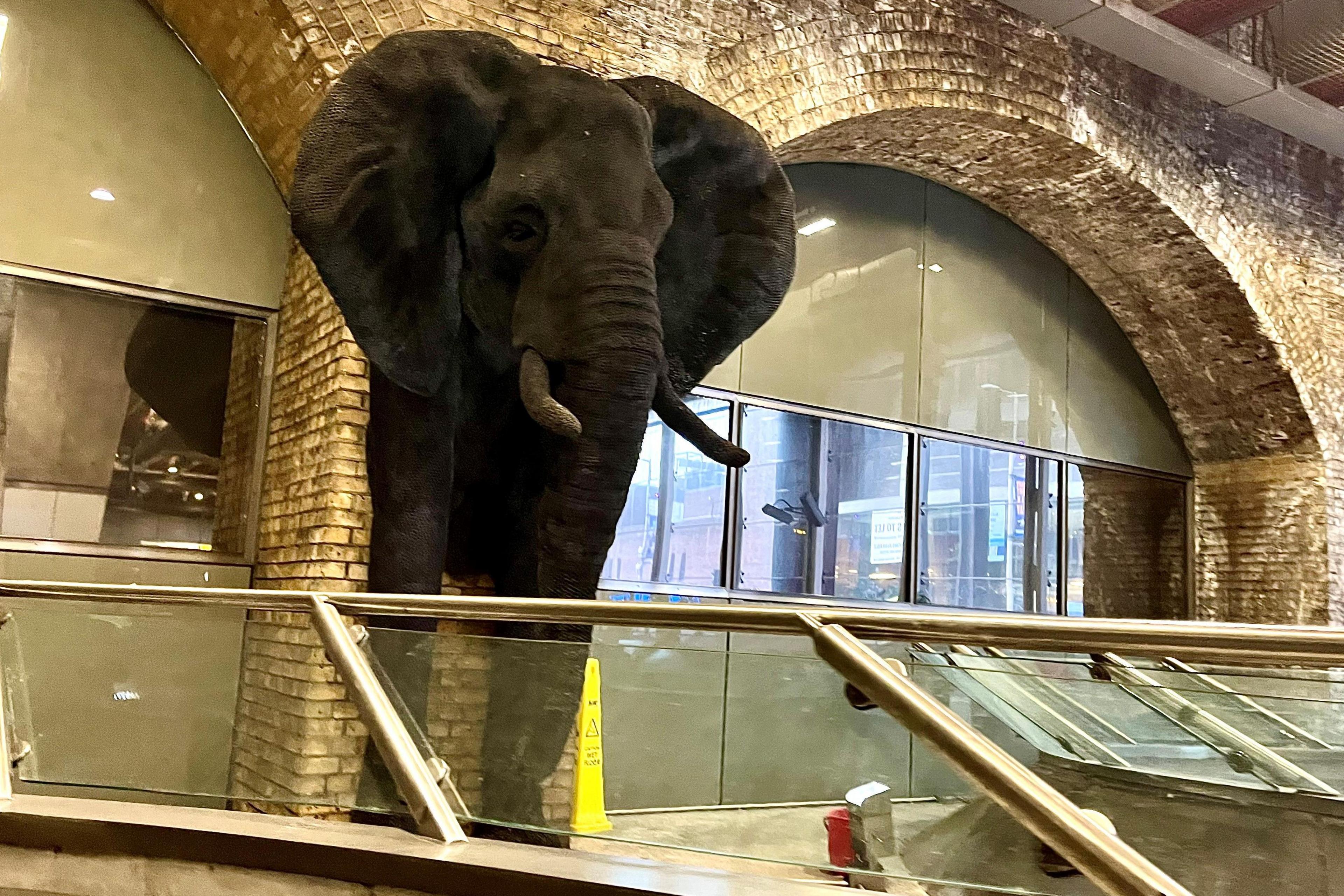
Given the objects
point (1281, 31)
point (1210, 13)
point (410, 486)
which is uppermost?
point (1281, 31)

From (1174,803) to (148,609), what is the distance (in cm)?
258

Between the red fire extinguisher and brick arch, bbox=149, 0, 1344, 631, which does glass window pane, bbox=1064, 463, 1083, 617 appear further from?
the red fire extinguisher

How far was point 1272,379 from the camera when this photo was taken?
905cm

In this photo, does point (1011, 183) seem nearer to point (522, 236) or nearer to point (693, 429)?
point (693, 429)

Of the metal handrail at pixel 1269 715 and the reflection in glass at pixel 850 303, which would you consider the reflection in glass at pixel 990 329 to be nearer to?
the reflection in glass at pixel 850 303

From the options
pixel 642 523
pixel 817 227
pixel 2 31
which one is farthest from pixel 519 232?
pixel 817 227

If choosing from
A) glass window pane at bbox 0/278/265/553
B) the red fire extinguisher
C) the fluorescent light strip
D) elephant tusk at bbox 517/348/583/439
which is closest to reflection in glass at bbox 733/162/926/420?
glass window pane at bbox 0/278/265/553

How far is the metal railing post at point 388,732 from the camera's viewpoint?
7.00 ft

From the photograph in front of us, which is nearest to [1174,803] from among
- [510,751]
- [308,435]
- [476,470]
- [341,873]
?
[510,751]

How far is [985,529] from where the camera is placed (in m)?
8.19

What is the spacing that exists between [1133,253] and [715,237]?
5.68 m

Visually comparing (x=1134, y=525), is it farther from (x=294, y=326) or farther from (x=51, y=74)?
(x=51, y=74)

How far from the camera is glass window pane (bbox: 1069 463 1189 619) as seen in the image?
29.6ft

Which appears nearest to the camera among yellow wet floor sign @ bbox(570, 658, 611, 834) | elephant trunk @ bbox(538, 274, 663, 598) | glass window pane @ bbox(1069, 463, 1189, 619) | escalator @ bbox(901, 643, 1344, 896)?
escalator @ bbox(901, 643, 1344, 896)
